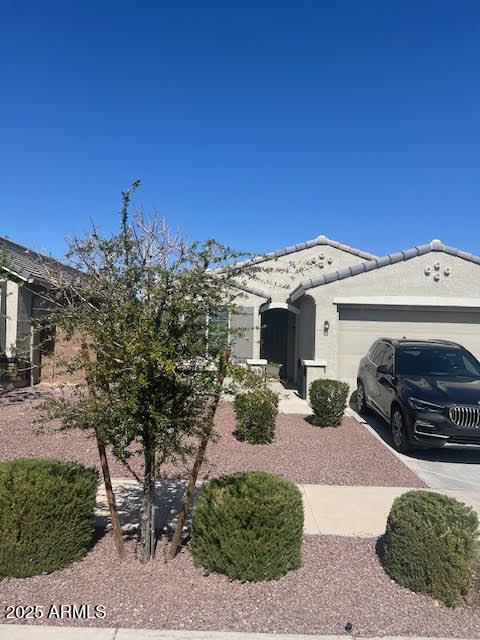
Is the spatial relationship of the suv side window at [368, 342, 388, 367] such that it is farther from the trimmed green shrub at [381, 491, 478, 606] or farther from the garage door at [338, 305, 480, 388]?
the trimmed green shrub at [381, 491, 478, 606]

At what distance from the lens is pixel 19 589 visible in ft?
11.4

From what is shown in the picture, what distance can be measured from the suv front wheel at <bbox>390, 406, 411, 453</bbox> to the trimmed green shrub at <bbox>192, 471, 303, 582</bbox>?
4.44 meters

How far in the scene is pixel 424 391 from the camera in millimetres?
7719

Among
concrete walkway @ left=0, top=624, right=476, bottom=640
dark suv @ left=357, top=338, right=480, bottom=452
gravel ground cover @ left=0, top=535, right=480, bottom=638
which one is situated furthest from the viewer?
dark suv @ left=357, top=338, right=480, bottom=452

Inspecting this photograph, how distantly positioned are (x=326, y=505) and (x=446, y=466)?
9.11 ft

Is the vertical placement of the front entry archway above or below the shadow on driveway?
above

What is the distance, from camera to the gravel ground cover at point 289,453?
640 centimetres

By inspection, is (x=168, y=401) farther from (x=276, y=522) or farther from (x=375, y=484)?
(x=375, y=484)

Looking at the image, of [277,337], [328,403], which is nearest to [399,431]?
[328,403]

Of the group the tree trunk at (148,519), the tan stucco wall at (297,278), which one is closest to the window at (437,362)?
the tan stucco wall at (297,278)

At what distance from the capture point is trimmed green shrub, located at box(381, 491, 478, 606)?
11.3 feet

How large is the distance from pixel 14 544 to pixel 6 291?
10235 mm

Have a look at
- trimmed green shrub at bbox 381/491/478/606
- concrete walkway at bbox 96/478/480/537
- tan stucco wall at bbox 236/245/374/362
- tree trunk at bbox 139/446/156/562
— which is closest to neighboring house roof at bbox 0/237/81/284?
tree trunk at bbox 139/446/156/562

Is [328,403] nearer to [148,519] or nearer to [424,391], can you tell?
[424,391]
